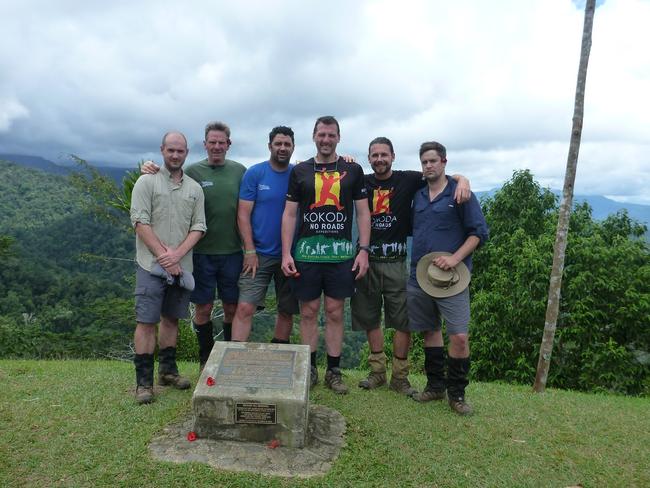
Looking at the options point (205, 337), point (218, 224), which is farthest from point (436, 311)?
point (205, 337)

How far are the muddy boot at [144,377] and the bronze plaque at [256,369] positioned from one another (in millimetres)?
913

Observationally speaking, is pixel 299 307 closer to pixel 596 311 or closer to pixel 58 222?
pixel 596 311

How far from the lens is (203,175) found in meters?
5.22

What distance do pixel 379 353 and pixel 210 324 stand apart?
77.8 inches

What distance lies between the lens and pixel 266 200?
5.10 metres

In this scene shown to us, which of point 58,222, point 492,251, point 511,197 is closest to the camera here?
point 492,251

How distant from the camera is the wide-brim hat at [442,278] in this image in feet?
15.8

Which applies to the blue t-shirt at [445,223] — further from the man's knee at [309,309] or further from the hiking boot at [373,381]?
the hiking boot at [373,381]

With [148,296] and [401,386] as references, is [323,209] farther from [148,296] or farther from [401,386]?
[401,386]

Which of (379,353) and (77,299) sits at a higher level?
(379,353)

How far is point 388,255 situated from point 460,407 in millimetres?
1699

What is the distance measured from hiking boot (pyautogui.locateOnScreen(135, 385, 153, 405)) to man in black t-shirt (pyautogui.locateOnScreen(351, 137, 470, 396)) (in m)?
2.22

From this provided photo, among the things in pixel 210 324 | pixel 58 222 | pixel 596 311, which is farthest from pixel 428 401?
pixel 58 222

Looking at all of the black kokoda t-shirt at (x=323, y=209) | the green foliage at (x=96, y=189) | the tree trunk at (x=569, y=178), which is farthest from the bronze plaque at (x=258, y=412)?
the green foliage at (x=96, y=189)
